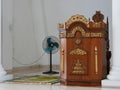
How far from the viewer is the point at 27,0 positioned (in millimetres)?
10828

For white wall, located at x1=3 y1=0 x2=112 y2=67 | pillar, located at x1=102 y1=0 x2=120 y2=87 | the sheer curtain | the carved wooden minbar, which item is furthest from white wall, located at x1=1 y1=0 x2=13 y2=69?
pillar, located at x1=102 y1=0 x2=120 y2=87

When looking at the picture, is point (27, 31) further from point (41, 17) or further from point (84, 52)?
point (84, 52)

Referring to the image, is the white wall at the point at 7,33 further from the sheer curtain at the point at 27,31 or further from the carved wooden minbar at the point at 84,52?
the carved wooden minbar at the point at 84,52

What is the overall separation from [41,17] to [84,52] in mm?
5567

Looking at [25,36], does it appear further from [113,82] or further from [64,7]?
[113,82]

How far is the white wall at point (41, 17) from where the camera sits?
33.8 feet

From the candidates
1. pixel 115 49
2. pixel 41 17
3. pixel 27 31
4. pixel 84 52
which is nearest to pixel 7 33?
pixel 27 31

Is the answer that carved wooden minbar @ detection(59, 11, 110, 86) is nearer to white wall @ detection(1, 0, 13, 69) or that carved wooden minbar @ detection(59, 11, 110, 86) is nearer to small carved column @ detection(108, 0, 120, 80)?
small carved column @ detection(108, 0, 120, 80)

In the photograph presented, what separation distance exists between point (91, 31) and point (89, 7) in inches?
196

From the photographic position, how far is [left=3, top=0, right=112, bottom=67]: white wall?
10.3 meters

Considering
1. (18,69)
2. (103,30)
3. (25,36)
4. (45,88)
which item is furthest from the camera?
(25,36)

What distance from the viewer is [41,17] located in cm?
1105

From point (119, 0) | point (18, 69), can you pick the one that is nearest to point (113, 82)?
point (119, 0)

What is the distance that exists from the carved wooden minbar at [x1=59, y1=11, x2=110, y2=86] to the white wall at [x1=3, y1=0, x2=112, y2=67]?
451 centimetres
